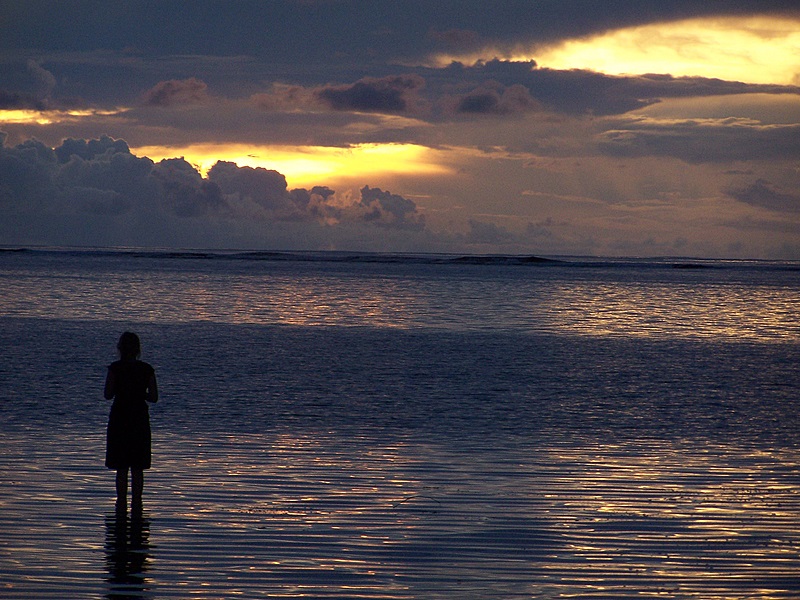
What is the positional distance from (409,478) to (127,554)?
4358 mm

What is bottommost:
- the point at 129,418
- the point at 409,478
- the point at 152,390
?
the point at 409,478

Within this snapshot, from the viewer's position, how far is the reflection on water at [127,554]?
7.14m

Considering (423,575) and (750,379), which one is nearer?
(423,575)

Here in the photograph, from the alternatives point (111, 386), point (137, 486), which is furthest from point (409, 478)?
point (111, 386)

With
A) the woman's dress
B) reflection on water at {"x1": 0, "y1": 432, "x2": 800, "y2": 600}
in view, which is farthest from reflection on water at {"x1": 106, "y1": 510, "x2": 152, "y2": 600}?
the woman's dress

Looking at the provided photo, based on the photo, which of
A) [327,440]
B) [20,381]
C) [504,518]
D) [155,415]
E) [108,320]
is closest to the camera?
[504,518]

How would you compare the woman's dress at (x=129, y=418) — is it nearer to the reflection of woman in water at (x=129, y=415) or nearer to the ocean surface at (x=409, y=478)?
the reflection of woman in water at (x=129, y=415)

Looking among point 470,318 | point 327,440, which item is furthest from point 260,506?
Result: point 470,318

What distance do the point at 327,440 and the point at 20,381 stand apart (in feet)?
34.4

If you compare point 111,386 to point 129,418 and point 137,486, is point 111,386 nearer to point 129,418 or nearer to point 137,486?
point 129,418

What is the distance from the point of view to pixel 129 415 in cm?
909

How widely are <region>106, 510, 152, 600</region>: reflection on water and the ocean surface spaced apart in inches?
1.1

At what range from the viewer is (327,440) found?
47.8ft

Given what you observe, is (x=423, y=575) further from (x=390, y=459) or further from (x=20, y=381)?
(x=20, y=381)
